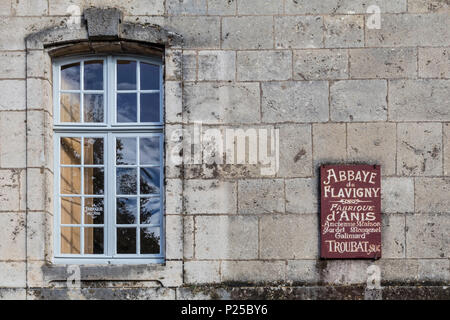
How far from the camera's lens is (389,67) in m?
5.53

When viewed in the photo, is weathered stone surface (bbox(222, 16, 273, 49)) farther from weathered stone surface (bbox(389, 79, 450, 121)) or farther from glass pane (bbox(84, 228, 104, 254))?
glass pane (bbox(84, 228, 104, 254))

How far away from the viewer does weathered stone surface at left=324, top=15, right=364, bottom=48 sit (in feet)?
18.2

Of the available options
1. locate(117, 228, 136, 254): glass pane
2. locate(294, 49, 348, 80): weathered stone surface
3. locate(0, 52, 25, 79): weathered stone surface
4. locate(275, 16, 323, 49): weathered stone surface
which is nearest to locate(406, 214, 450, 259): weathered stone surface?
locate(294, 49, 348, 80): weathered stone surface

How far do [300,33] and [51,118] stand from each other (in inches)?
96.7

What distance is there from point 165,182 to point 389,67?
7.53 feet

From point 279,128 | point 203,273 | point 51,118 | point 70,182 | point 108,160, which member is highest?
point 51,118

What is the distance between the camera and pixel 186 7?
5.63 m

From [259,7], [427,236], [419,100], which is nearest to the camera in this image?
[427,236]

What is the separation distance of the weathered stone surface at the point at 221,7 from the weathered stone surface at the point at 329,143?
132 cm

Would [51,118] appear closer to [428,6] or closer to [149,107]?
[149,107]

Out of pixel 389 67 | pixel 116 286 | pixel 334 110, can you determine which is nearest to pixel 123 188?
pixel 116 286

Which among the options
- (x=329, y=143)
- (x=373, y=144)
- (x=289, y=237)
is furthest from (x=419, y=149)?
(x=289, y=237)

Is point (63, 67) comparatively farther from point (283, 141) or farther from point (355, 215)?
point (355, 215)
